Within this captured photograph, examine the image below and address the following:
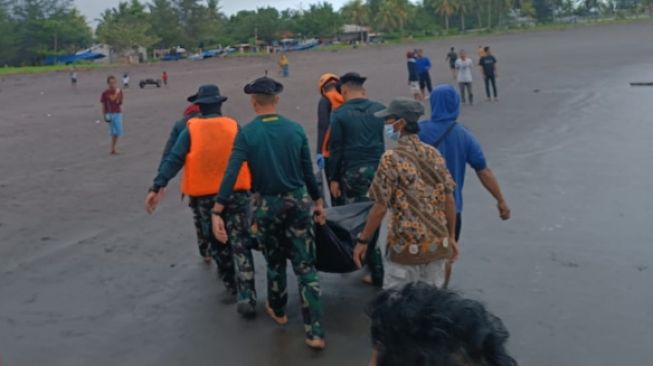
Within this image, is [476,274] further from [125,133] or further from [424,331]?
[125,133]

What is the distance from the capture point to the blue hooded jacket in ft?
16.5

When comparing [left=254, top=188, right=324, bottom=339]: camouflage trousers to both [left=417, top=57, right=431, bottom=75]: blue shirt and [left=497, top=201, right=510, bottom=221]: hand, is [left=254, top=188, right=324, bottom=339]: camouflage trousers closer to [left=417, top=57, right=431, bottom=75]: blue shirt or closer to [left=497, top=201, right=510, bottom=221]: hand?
[left=497, top=201, right=510, bottom=221]: hand

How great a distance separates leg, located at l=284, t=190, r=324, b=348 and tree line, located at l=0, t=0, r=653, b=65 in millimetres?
62681

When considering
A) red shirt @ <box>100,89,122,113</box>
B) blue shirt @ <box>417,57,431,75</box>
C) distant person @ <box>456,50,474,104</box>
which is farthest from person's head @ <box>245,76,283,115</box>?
blue shirt @ <box>417,57,431,75</box>

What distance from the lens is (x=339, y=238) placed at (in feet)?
18.0

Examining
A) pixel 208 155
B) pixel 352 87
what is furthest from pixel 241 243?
pixel 352 87

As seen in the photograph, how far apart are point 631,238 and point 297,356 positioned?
4064 millimetres

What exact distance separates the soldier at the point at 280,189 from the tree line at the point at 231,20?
62.5 m

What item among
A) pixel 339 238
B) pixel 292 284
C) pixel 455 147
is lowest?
pixel 292 284

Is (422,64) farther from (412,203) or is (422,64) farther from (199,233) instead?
(412,203)

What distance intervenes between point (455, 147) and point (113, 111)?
37.5ft

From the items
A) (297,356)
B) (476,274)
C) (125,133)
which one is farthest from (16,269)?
(125,133)

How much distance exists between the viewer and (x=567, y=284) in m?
6.27

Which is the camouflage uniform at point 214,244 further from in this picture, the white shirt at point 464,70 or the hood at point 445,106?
the white shirt at point 464,70
